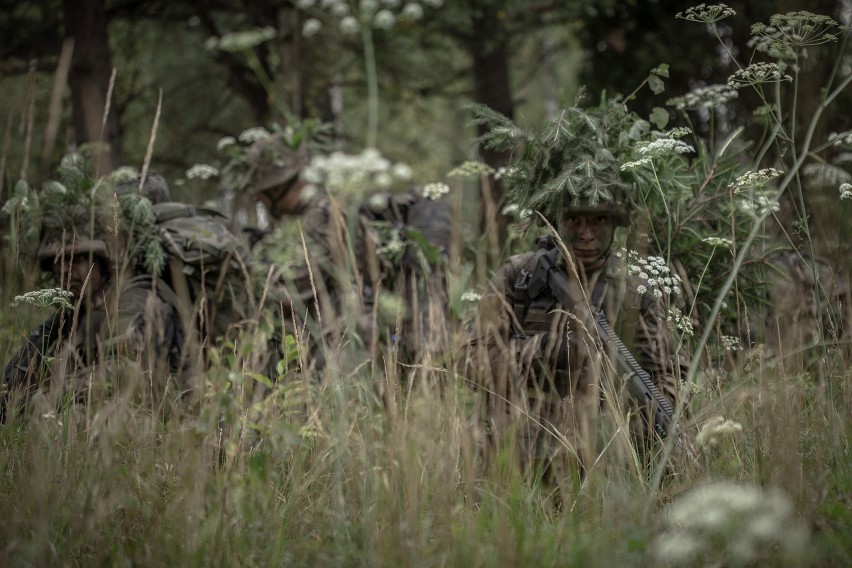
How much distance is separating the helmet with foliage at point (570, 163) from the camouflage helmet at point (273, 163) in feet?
8.29

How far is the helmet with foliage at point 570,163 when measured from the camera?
3.78 meters

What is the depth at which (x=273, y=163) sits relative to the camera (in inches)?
253

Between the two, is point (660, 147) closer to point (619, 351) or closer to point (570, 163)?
point (570, 163)

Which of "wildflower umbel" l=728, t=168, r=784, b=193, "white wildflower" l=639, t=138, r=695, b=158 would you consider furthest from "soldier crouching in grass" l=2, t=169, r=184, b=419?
"wildflower umbel" l=728, t=168, r=784, b=193

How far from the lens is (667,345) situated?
3.70 metres

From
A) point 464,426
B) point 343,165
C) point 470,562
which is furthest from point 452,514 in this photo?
point 343,165

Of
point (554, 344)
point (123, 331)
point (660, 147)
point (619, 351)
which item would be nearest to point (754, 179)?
point (660, 147)

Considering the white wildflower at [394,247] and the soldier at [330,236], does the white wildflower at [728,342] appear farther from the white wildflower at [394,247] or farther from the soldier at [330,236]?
the white wildflower at [394,247]

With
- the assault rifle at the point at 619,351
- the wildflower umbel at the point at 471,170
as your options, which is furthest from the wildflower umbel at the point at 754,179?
the wildflower umbel at the point at 471,170

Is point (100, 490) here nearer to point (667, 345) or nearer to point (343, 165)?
point (343, 165)

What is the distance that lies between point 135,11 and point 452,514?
8910 mm

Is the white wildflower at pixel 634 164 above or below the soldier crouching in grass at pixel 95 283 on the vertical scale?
above

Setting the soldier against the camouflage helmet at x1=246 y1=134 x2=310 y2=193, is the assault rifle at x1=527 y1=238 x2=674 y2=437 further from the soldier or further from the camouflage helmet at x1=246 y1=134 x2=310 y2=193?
the camouflage helmet at x1=246 y1=134 x2=310 y2=193

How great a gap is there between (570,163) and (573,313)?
25.2 inches
